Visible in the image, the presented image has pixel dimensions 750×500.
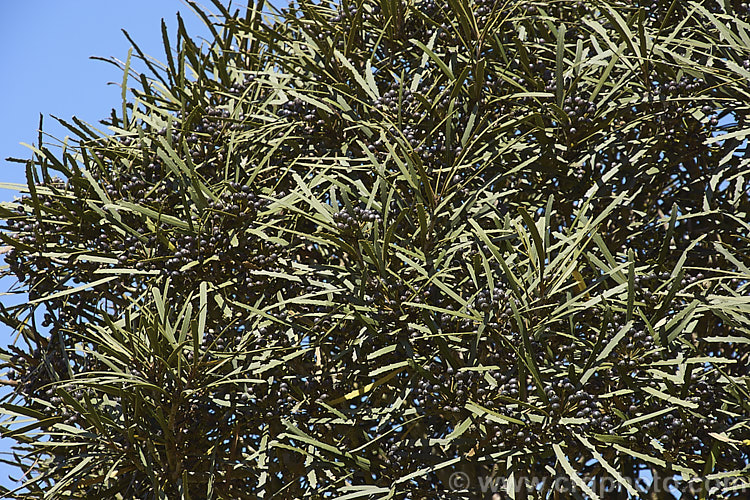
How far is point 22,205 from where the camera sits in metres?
1.72

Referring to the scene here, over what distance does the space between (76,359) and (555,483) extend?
106cm

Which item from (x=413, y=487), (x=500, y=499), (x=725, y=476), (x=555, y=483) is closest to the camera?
(x=725, y=476)

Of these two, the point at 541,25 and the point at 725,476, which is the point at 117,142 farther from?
the point at 725,476

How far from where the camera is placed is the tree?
134cm

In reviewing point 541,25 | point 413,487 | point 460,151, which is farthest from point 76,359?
point 541,25

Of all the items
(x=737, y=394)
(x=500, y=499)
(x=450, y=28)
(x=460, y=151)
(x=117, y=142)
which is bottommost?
(x=500, y=499)

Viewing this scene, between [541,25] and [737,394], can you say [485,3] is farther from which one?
[737,394]

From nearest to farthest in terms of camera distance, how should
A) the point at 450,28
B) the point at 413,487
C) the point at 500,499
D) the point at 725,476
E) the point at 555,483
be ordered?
the point at 725,476
the point at 555,483
the point at 413,487
the point at 500,499
the point at 450,28

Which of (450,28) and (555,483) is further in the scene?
(450,28)

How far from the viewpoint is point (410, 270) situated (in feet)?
4.74

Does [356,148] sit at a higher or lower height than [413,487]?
higher

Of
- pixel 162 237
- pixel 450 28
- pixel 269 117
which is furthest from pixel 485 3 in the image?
pixel 162 237

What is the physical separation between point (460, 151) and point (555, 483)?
64 cm

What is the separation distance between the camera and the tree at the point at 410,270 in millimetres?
1341
